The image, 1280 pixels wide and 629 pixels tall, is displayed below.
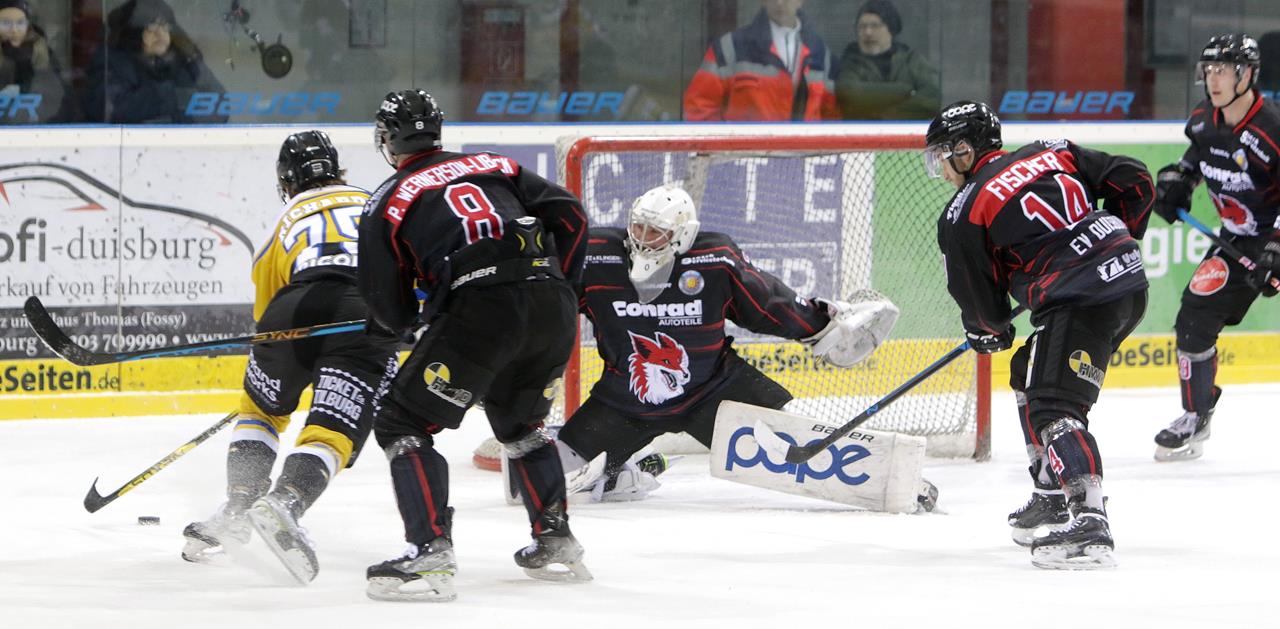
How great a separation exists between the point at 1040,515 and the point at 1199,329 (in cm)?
181

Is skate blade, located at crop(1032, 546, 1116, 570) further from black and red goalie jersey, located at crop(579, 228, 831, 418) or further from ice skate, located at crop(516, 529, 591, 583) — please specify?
black and red goalie jersey, located at crop(579, 228, 831, 418)

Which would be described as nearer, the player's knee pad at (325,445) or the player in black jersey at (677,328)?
the player's knee pad at (325,445)

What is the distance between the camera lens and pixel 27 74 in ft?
21.3

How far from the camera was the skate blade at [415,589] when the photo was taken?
355 cm

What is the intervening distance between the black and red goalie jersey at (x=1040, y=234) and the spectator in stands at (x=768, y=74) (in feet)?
10.3

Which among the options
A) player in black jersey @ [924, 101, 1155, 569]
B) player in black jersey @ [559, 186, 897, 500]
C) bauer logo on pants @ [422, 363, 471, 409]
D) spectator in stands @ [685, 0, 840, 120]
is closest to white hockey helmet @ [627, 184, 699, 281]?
player in black jersey @ [559, 186, 897, 500]

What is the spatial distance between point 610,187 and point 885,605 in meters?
2.56

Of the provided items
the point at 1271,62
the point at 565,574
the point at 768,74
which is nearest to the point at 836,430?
the point at 565,574

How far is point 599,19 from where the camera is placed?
714 cm

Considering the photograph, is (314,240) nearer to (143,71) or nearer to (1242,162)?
(143,71)

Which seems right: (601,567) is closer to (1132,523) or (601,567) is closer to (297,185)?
(297,185)

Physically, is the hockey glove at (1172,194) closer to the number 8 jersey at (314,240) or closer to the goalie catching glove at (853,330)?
the goalie catching glove at (853,330)

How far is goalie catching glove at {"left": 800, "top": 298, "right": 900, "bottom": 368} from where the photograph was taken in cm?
485

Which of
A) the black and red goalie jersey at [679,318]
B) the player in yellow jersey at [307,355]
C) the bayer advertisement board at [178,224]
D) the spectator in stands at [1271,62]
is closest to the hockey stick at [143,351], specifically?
the player in yellow jersey at [307,355]
